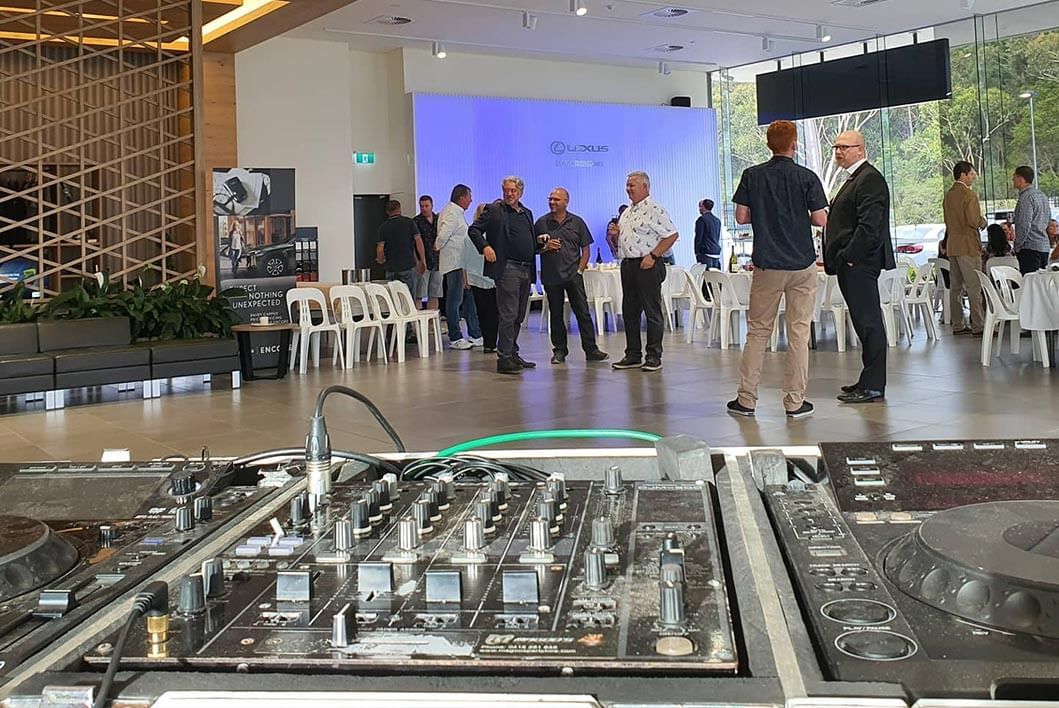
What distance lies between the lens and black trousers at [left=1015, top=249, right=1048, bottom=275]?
36.0 feet

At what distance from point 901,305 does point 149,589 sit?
35.2 ft

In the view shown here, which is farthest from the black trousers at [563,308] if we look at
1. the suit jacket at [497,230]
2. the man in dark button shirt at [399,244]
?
the man in dark button shirt at [399,244]

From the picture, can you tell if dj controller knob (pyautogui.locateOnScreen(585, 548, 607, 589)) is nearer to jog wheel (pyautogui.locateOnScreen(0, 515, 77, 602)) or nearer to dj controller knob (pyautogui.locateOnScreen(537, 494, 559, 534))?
dj controller knob (pyautogui.locateOnScreen(537, 494, 559, 534))

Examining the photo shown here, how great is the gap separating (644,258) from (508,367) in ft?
4.91

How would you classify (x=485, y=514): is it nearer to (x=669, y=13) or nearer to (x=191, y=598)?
(x=191, y=598)

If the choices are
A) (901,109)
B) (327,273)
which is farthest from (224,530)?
(901,109)

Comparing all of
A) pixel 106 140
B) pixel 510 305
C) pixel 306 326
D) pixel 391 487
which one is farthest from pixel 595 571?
pixel 106 140

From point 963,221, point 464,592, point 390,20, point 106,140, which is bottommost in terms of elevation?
point 464,592

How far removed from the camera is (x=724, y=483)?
3.93ft

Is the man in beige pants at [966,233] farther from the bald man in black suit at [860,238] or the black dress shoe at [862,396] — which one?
the bald man in black suit at [860,238]

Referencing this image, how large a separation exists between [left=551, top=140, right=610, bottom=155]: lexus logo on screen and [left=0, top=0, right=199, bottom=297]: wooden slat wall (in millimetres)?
6563

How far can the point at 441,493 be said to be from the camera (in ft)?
3.72

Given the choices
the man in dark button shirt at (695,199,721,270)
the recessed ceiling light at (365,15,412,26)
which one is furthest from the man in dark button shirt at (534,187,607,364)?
the man in dark button shirt at (695,199,721,270)

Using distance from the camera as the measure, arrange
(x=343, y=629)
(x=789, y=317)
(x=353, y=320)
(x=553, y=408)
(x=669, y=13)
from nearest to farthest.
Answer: (x=343, y=629)
(x=789, y=317)
(x=553, y=408)
(x=353, y=320)
(x=669, y=13)
